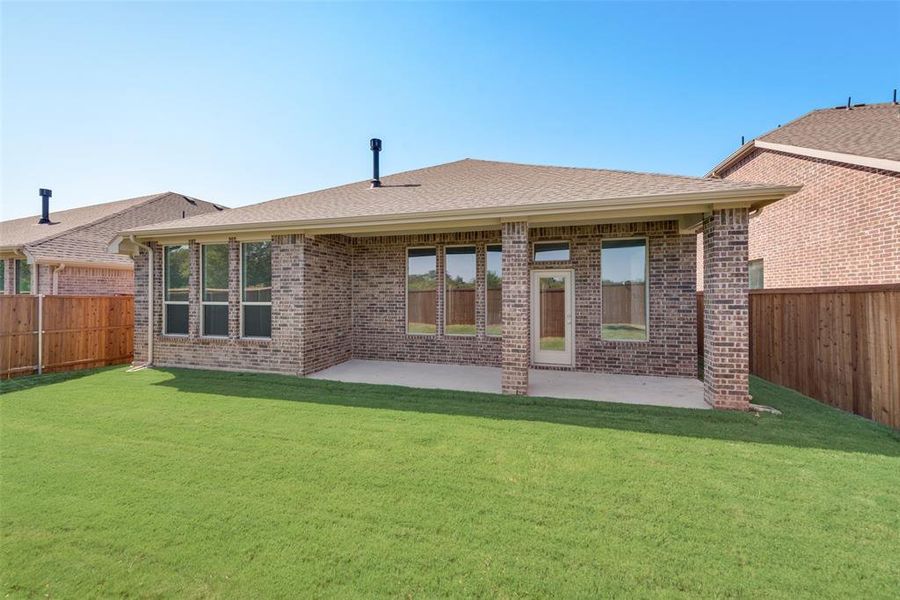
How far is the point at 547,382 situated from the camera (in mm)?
7449

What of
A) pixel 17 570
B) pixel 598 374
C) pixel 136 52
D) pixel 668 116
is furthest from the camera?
pixel 668 116

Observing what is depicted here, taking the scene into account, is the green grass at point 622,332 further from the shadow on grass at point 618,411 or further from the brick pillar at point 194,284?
the brick pillar at point 194,284

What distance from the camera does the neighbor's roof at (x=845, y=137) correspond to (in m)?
6.96

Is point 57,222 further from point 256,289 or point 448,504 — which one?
point 448,504

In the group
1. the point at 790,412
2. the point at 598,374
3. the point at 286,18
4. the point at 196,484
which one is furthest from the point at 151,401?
the point at 790,412

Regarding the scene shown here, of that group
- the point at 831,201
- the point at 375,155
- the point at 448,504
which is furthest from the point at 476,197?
the point at 831,201

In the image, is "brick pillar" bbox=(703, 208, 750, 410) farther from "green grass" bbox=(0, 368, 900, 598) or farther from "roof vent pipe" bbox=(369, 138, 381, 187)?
"roof vent pipe" bbox=(369, 138, 381, 187)

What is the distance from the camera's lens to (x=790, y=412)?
5574mm

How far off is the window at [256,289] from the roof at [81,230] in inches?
133

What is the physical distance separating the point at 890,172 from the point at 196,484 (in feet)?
36.2

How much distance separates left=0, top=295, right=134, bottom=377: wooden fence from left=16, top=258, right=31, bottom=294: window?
12.8ft

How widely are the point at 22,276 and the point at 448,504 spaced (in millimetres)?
14927

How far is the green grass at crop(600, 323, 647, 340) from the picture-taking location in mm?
8078

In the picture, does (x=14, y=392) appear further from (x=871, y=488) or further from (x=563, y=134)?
(x=563, y=134)
